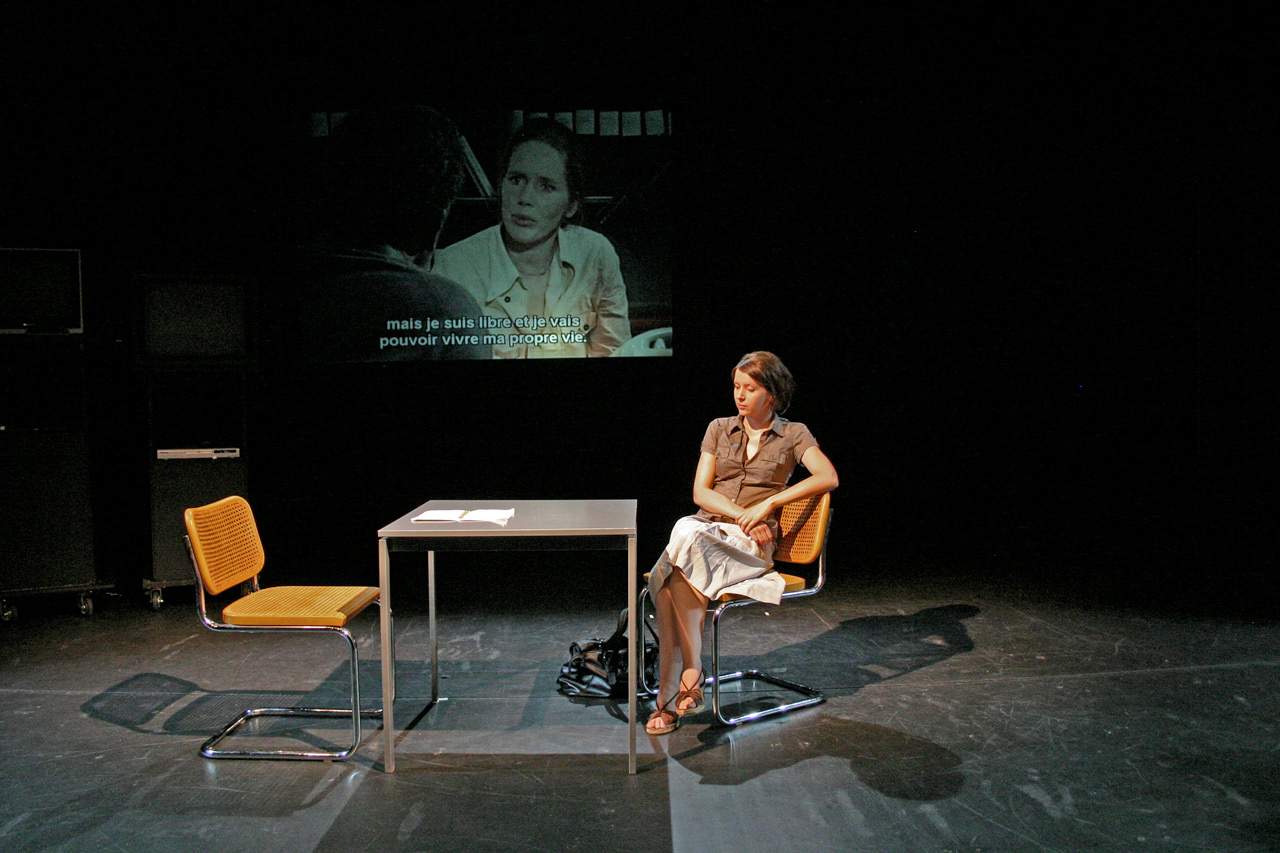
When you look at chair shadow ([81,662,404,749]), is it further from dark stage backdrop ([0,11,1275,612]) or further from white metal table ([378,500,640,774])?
dark stage backdrop ([0,11,1275,612])

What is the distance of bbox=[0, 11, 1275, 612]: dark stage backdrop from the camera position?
5.12 meters

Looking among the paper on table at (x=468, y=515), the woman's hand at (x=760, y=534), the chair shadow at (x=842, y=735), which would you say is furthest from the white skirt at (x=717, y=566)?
the paper on table at (x=468, y=515)

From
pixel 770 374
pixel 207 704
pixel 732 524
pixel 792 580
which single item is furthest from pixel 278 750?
pixel 770 374

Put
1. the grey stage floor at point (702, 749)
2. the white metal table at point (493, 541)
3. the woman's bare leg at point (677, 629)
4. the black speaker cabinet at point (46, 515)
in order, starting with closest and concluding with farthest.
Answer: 1. the grey stage floor at point (702, 749)
2. the white metal table at point (493, 541)
3. the woman's bare leg at point (677, 629)
4. the black speaker cabinet at point (46, 515)

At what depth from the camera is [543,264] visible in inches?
199

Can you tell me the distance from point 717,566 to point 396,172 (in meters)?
3.35

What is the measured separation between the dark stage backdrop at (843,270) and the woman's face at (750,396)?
208 cm

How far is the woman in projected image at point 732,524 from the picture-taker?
115 inches

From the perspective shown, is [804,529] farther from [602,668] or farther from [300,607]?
[300,607]

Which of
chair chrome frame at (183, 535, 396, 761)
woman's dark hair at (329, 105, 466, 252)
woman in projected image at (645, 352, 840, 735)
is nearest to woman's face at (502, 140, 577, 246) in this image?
woman's dark hair at (329, 105, 466, 252)

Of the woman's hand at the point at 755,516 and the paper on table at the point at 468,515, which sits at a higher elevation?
the paper on table at the point at 468,515

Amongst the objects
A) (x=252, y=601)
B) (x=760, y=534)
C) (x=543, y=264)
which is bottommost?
(x=252, y=601)

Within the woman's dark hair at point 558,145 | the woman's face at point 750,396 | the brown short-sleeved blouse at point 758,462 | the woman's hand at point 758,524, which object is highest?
the woman's dark hair at point 558,145

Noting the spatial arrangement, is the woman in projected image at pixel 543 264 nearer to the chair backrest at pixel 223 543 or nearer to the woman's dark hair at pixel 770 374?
the woman's dark hair at pixel 770 374
